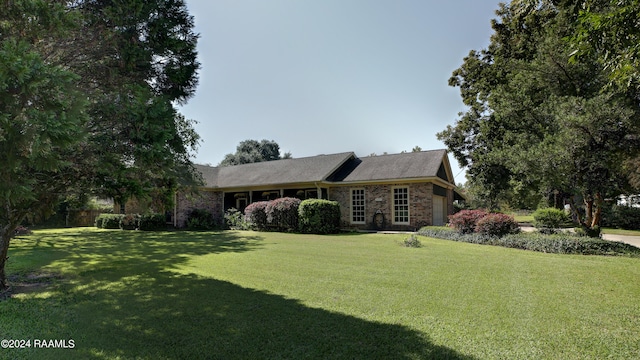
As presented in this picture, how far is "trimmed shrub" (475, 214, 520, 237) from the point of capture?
12.5 meters

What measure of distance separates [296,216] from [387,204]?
508 cm

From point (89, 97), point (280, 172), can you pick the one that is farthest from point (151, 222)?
point (89, 97)

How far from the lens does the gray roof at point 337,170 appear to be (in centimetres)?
1823

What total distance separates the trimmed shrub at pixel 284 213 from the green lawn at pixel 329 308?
326 inches

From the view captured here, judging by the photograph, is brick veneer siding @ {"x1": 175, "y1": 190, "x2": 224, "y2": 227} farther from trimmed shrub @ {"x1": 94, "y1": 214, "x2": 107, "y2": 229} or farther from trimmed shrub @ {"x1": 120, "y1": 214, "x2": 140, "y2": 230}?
trimmed shrub @ {"x1": 94, "y1": 214, "x2": 107, "y2": 229}

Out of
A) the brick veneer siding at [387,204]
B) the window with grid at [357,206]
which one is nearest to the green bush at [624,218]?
the brick veneer siding at [387,204]

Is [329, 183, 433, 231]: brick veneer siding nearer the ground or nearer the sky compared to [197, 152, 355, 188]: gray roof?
nearer the ground

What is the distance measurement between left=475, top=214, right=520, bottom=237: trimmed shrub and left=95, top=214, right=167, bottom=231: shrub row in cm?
1685

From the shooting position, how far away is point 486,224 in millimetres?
12820

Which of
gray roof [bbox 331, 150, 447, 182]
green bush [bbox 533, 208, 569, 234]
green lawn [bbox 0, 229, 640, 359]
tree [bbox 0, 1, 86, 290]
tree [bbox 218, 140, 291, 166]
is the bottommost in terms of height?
green lawn [bbox 0, 229, 640, 359]

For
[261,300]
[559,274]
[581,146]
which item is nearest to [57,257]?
[261,300]

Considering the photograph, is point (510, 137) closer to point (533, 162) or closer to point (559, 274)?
point (533, 162)

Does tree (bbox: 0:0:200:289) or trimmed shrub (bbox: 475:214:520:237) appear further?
trimmed shrub (bbox: 475:214:520:237)

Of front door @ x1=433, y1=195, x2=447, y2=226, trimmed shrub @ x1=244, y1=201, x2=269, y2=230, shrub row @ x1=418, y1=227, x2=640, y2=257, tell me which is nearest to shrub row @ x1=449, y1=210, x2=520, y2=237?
shrub row @ x1=418, y1=227, x2=640, y2=257
